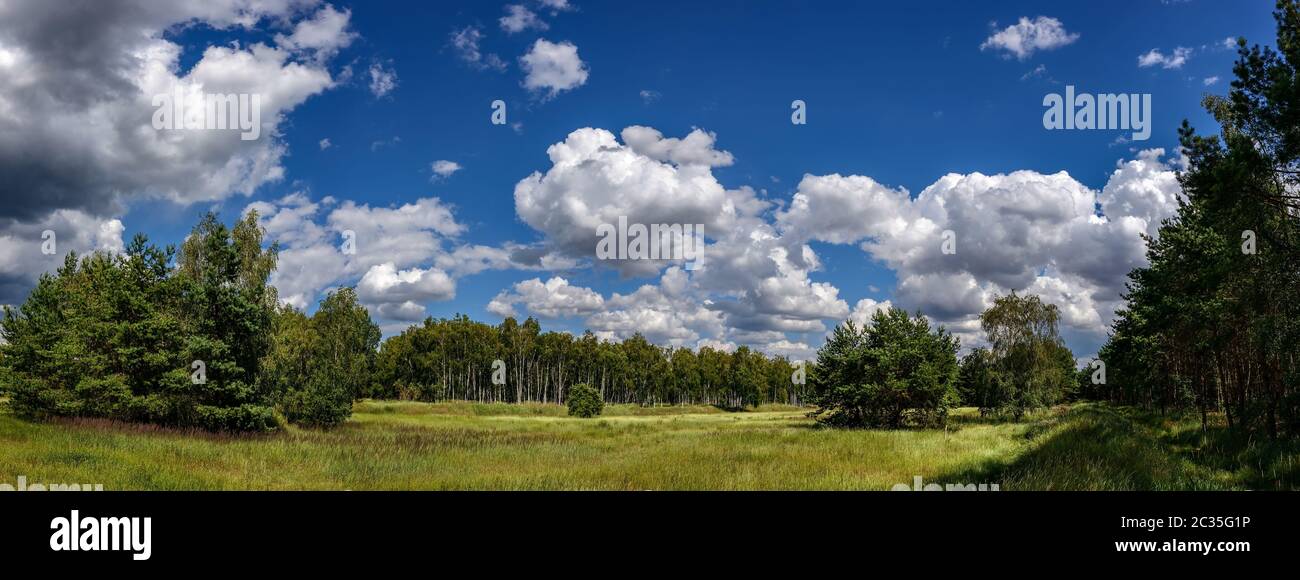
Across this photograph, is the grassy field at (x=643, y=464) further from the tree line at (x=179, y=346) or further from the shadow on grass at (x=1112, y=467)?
the tree line at (x=179, y=346)

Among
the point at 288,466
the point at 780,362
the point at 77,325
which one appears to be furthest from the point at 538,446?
the point at 780,362

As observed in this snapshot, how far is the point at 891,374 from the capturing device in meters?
41.4

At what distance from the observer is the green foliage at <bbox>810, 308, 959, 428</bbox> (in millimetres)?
41031

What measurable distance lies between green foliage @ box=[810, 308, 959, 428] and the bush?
110 ft

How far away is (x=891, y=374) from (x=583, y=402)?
38934 mm

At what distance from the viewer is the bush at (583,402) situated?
70625 millimetres

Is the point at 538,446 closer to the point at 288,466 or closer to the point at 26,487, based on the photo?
the point at 288,466

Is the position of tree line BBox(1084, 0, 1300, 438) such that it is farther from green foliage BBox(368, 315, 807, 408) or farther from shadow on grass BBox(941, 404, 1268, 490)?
green foliage BBox(368, 315, 807, 408)

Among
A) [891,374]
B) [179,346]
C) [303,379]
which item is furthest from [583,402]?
[179,346]

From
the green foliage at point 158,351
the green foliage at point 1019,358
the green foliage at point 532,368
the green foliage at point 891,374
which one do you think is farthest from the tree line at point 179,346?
the green foliage at point 532,368

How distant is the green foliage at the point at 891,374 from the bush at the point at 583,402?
110 feet
